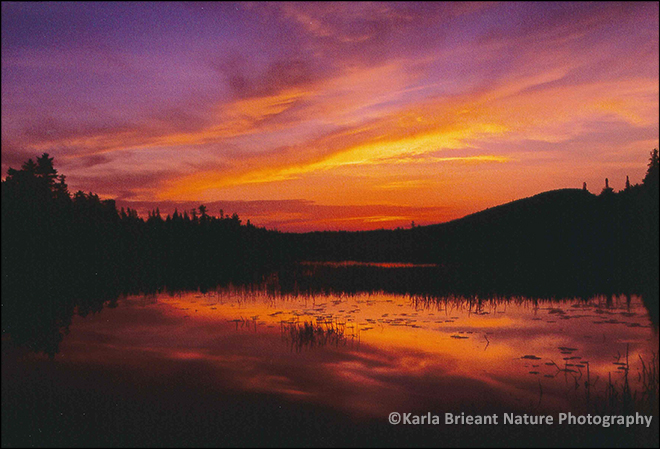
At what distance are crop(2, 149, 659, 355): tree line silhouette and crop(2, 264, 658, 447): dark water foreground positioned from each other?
251 centimetres

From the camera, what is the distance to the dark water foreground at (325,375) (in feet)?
33.0

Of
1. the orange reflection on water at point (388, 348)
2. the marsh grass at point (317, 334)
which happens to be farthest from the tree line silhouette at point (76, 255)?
the marsh grass at point (317, 334)

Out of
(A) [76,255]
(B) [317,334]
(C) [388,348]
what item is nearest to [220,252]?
(A) [76,255]

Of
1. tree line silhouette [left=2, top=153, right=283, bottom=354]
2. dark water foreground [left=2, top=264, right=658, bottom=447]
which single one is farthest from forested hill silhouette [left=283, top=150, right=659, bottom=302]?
tree line silhouette [left=2, top=153, right=283, bottom=354]

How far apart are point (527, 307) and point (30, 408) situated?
84.6ft

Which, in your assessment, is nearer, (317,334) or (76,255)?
(317,334)

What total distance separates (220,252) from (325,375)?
7641 centimetres

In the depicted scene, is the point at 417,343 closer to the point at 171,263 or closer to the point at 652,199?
the point at 652,199

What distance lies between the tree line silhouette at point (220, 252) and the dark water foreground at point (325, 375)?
2.51 meters

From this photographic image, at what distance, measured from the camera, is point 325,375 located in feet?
47.8

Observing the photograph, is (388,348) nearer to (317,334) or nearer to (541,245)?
(317,334)

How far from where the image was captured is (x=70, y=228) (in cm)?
4509

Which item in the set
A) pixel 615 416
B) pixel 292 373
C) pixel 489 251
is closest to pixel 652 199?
pixel 615 416

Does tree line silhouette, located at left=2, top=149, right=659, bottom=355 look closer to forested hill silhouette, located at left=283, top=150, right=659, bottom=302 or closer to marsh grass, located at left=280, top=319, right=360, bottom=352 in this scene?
forested hill silhouette, located at left=283, top=150, right=659, bottom=302
